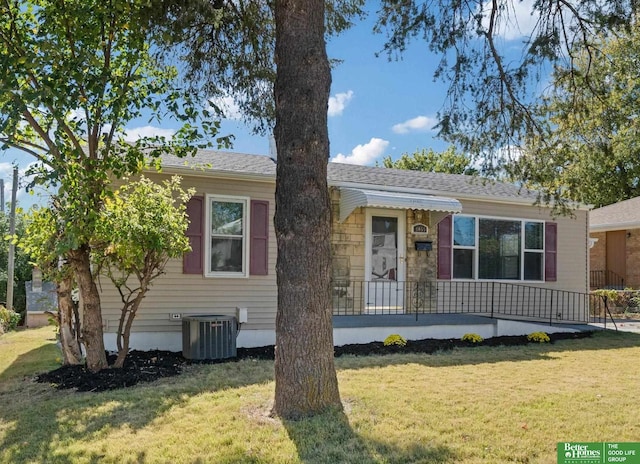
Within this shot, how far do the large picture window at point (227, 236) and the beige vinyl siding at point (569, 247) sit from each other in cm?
623

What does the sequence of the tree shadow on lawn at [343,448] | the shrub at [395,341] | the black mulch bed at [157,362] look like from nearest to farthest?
the tree shadow on lawn at [343,448], the black mulch bed at [157,362], the shrub at [395,341]

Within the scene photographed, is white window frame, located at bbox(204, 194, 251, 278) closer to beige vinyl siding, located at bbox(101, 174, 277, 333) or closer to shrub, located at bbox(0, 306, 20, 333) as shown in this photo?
beige vinyl siding, located at bbox(101, 174, 277, 333)

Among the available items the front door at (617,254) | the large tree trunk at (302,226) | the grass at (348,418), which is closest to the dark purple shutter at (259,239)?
the grass at (348,418)

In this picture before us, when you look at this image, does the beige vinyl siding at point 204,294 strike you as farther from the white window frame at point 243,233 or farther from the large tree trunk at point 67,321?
the large tree trunk at point 67,321

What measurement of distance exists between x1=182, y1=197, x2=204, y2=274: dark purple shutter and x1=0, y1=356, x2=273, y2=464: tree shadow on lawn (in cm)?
204

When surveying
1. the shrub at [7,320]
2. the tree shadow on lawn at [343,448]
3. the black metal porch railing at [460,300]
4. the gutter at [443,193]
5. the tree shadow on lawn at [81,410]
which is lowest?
the shrub at [7,320]

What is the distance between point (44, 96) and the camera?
5012 millimetres

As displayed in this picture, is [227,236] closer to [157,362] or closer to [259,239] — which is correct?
[259,239]

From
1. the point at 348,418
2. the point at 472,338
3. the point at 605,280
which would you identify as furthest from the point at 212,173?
the point at 605,280

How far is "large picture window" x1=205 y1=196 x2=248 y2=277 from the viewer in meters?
9.15

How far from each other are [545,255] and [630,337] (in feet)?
7.87

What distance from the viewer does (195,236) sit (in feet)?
29.4

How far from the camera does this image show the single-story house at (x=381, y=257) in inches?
353

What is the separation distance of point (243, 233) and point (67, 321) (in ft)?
10.1
